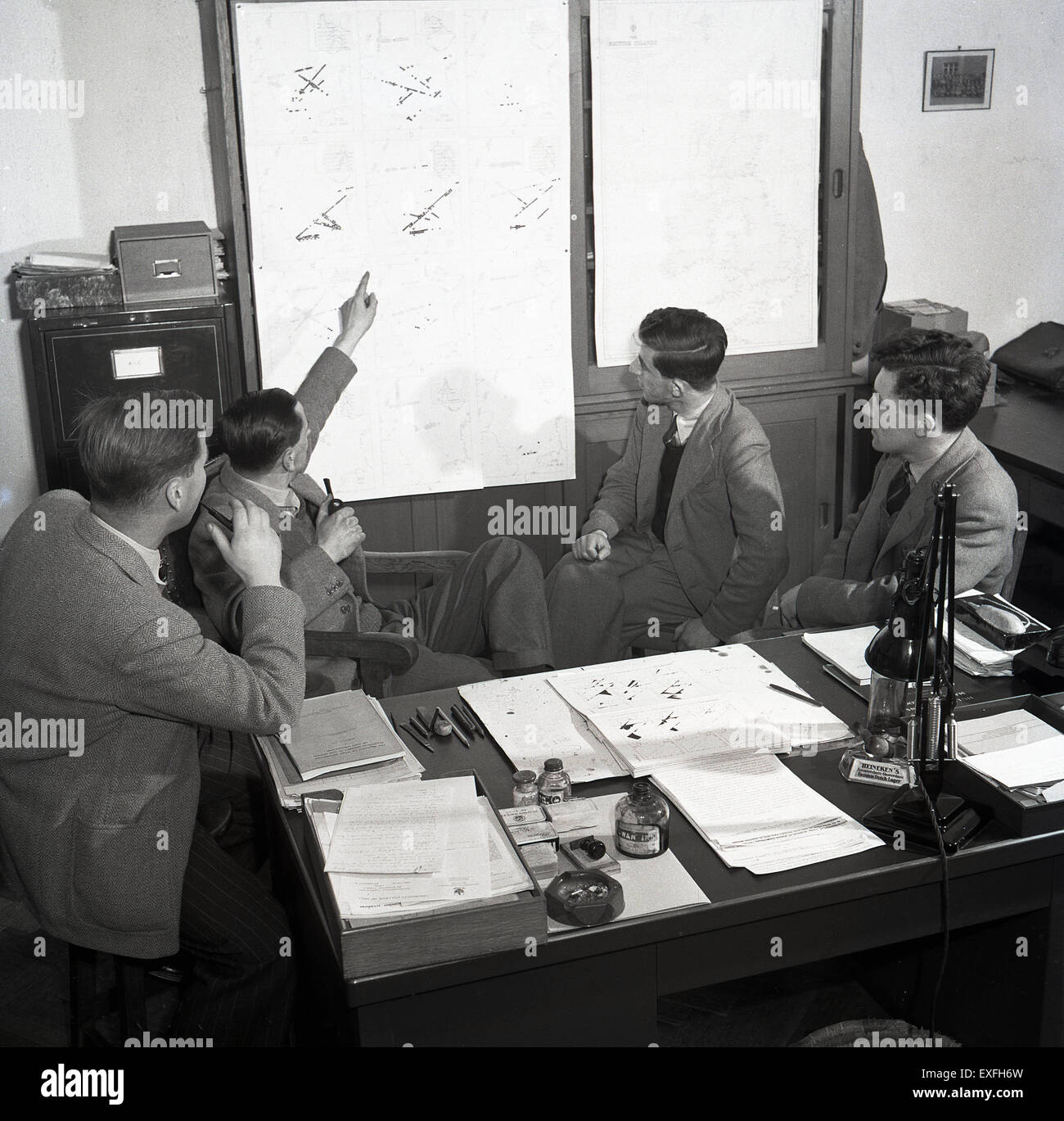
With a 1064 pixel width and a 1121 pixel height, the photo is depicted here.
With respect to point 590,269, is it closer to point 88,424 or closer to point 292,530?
point 292,530

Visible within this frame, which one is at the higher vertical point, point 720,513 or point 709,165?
point 709,165

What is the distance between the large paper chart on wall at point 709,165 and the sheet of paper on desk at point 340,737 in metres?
2.11

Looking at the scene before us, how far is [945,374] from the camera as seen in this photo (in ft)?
9.70

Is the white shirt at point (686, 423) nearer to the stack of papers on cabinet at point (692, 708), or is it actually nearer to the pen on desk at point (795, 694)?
the stack of papers on cabinet at point (692, 708)

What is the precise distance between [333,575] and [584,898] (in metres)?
1.46

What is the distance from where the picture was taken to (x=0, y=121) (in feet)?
12.7

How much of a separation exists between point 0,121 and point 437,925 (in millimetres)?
3220

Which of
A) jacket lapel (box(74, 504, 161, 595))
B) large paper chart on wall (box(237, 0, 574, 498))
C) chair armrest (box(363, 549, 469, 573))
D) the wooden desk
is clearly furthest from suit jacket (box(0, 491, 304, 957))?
large paper chart on wall (box(237, 0, 574, 498))

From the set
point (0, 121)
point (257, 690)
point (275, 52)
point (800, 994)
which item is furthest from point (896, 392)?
point (0, 121)

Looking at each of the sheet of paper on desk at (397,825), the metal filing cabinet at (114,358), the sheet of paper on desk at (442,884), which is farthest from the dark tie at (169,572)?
the sheet of paper on desk at (442,884)

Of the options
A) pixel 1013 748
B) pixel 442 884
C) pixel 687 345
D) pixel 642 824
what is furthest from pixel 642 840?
pixel 687 345

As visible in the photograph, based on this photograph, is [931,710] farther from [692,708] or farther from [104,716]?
[104,716]

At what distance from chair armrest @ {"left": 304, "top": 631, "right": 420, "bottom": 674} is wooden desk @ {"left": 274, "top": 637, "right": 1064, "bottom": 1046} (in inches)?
32.7
